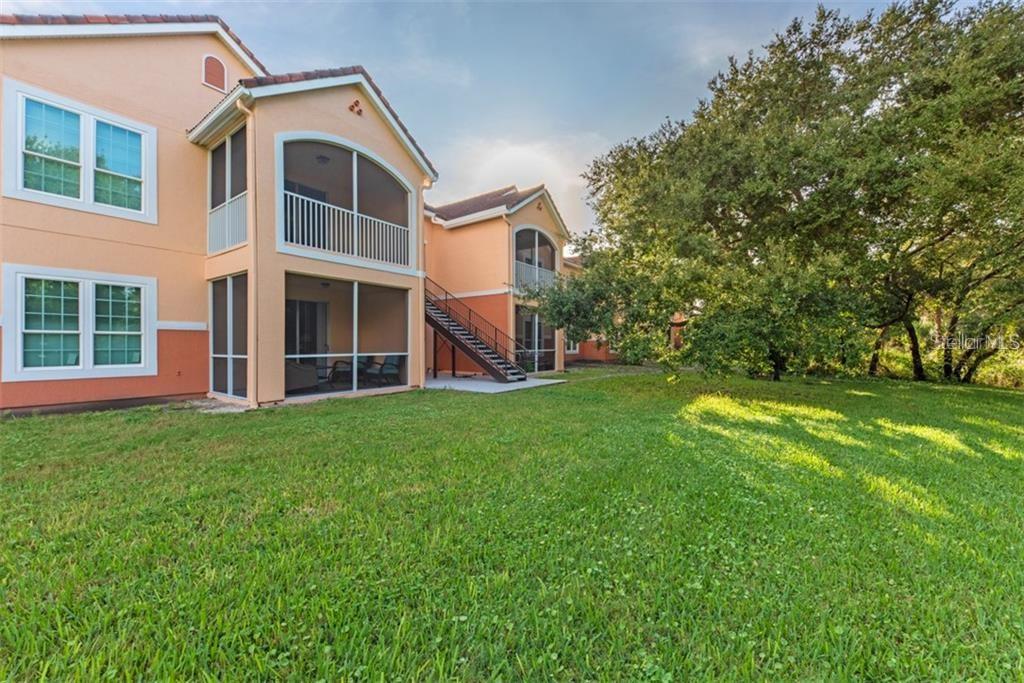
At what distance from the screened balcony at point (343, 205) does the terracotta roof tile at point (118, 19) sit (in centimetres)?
322

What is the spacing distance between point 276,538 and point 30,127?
9.57 meters

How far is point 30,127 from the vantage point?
286 inches

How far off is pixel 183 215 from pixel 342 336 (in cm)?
506

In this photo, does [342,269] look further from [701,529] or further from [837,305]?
[837,305]

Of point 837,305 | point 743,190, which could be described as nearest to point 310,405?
point 743,190

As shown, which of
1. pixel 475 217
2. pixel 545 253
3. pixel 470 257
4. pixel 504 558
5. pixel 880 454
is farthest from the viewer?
pixel 545 253

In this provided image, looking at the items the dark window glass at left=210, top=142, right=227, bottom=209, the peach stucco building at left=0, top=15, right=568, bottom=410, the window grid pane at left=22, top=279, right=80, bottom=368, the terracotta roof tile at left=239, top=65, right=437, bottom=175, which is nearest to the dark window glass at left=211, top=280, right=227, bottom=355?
the peach stucco building at left=0, top=15, right=568, bottom=410

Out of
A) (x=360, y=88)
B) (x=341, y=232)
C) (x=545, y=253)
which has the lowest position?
(x=341, y=232)

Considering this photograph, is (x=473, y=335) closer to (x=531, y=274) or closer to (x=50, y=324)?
(x=531, y=274)

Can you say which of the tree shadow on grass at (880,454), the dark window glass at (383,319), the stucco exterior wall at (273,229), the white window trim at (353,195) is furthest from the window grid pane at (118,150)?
the tree shadow on grass at (880,454)

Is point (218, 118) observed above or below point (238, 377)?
above

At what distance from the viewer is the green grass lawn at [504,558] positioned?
1.93 meters

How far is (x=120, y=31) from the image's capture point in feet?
26.9

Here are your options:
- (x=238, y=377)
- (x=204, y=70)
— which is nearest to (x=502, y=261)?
(x=238, y=377)
